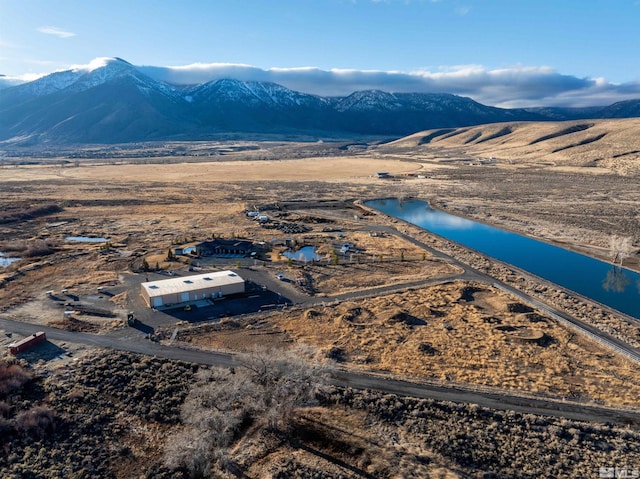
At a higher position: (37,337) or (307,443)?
(37,337)

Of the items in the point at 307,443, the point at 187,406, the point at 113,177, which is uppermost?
the point at 113,177

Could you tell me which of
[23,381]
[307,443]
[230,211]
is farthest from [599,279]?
[230,211]

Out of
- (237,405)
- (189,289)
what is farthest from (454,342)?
(189,289)

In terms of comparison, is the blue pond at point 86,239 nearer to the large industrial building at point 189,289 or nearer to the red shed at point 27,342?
the large industrial building at point 189,289

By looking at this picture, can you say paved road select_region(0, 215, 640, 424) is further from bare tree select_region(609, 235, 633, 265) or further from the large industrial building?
bare tree select_region(609, 235, 633, 265)

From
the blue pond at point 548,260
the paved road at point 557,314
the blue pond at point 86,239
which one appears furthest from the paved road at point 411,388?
the blue pond at point 86,239

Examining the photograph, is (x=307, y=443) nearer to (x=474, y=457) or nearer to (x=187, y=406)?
(x=187, y=406)
